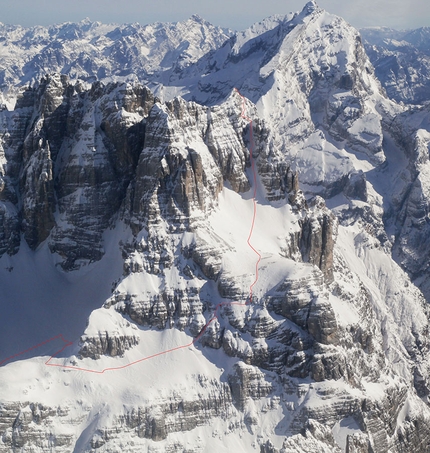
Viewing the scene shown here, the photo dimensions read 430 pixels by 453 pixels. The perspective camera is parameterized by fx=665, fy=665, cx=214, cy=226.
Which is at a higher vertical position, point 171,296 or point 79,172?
point 79,172

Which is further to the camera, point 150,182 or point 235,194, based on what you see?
point 235,194

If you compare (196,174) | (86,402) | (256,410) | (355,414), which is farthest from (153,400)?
(196,174)

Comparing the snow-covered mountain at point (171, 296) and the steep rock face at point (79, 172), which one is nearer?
the snow-covered mountain at point (171, 296)

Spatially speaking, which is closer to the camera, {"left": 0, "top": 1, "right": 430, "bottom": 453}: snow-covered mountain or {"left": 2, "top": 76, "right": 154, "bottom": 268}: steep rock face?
{"left": 0, "top": 1, "right": 430, "bottom": 453}: snow-covered mountain

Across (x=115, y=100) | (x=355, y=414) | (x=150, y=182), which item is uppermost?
(x=115, y=100)

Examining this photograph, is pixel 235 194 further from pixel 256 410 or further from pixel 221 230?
pixel 256 410

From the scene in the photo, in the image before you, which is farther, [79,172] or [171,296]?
[79,172]

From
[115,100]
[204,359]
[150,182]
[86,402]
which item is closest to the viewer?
[86,402]

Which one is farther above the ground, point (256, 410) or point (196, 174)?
point (196, 174)
